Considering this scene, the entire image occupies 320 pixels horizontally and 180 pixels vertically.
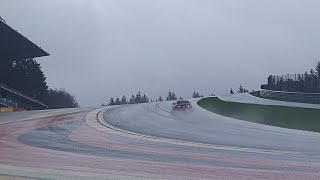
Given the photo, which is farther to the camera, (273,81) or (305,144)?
(273,81)

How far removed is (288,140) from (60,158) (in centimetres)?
902

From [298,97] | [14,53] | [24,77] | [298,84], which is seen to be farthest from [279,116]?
[24,77]

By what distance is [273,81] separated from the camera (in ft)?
205

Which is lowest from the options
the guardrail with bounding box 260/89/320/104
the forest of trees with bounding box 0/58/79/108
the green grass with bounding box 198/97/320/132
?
the green grass with bounding box 198/97/320/132

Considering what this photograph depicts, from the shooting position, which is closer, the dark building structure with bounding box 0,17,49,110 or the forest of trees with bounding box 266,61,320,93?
the forest of trees with bounding box 266,61,320,93

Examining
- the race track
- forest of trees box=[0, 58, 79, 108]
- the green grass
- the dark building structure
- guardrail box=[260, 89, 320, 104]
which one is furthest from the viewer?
forest of trees box=[0, 58, 79, 108]

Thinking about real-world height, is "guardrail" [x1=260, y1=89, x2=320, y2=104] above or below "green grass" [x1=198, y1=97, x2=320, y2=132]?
above

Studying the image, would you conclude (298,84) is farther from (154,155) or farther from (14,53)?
(154,155)

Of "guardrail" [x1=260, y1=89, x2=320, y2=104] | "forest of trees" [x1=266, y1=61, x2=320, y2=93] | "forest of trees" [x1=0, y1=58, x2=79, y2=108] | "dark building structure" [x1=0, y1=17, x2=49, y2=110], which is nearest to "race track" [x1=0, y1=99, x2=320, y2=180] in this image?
"guardrail" [x1=260, y1=89, x2=320, y2=104]

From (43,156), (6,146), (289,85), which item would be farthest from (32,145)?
(289,85)

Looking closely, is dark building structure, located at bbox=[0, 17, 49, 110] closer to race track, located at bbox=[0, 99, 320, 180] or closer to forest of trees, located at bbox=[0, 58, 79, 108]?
forest of trees, located at bbox=[0, 58, 79, 108]

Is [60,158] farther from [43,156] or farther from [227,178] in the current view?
[227,178]

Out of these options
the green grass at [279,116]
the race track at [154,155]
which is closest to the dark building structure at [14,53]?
the green grass at [279,116]

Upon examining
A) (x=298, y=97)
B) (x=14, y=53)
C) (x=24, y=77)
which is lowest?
(x=298, y=97)
